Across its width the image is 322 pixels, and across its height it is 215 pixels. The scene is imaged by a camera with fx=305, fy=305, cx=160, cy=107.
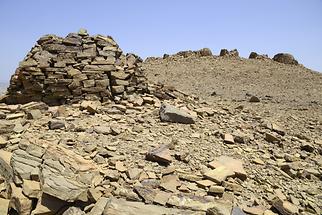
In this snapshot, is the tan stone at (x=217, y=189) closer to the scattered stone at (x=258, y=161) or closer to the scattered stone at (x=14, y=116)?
the scattered stone at (x=258, y=161)

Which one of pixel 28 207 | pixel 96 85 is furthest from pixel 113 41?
pixel 28 207

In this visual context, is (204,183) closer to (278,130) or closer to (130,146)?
(130,146)

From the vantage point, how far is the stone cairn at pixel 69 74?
8.15 m

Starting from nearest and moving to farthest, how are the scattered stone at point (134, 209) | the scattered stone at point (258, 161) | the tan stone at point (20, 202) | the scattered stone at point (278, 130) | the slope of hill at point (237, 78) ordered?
the scattered stone at point (134, 209), the tan stone at point (20, 202), the scattered stone at point (258, 161), the scattered stone at point (278, 130), the slope of hill at point (237, 78)

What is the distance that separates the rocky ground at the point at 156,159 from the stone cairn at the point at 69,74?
0.44 m

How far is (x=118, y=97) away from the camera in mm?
8328

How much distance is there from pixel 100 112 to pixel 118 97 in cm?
84

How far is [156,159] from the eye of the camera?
567 centimetres

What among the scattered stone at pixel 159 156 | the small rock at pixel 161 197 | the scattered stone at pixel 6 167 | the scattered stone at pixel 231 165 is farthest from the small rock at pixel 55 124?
the scattered stone at pixel 231 165

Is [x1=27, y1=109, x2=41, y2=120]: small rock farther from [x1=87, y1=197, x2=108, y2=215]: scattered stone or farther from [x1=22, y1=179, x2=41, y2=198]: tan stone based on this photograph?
[x1=87, y1=197, x2=108, y2=215]: scattered stone

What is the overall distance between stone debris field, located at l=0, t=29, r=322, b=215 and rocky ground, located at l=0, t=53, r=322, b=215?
0.8 inches

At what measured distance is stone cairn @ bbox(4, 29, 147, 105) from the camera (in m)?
8.15

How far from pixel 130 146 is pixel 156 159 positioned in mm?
723

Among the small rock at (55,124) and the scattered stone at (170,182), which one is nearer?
the scattered stone at (170,182)
